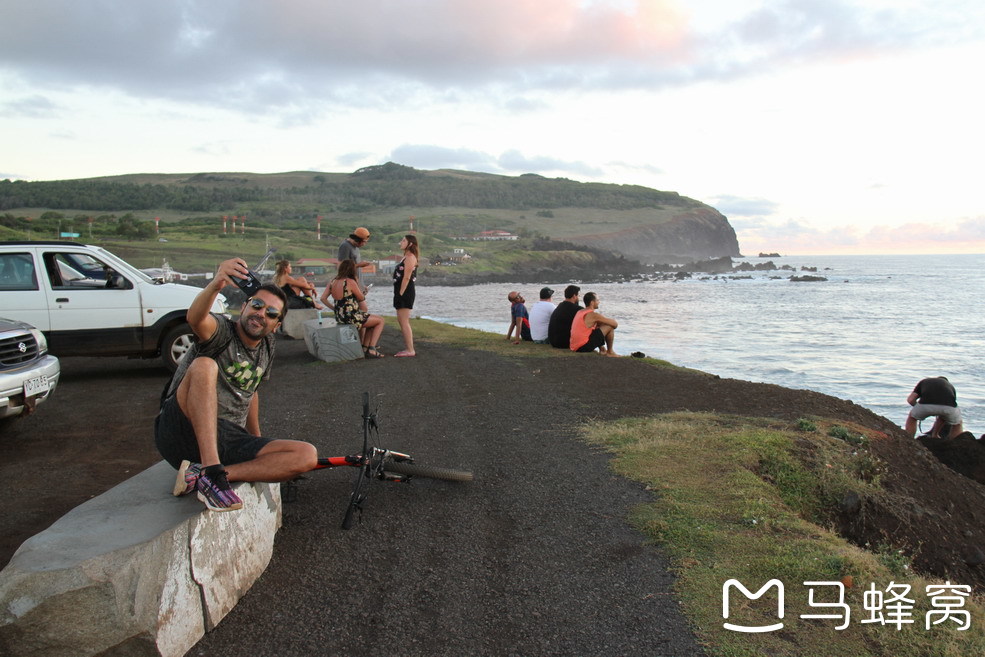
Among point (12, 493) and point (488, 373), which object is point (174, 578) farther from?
point (488, 373)

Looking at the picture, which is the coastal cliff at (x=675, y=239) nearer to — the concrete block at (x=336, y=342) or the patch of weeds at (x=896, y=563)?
the concrete block at (x=336, y=342)

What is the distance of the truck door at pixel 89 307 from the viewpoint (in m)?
9.79

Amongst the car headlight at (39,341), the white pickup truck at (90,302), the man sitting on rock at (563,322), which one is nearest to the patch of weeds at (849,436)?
the man sitting on rock at (563,322)

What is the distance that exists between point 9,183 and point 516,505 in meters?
140

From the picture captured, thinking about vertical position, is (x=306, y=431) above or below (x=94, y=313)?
below

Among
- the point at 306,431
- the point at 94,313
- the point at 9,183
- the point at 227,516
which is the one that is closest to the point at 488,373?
the point at 306,431

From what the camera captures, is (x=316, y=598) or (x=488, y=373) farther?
(x=488, y=373)

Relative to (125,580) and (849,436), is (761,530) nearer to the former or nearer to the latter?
(849,436)

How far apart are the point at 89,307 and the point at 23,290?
82cm

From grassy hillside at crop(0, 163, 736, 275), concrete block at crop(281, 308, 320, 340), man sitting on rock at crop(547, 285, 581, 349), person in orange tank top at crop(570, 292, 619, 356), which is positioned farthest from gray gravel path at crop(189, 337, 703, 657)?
grassy hillside at crop(0, 163, 736, 275)

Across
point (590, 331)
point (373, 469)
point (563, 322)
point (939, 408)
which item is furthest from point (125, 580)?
point (939, 408)

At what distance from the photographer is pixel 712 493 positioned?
17.8 ft

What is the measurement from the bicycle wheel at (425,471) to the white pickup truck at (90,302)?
5667mm

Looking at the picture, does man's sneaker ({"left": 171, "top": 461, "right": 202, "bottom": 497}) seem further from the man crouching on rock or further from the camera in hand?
the camera in hand
